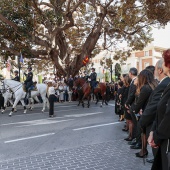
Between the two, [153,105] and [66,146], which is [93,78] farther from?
[153,105]

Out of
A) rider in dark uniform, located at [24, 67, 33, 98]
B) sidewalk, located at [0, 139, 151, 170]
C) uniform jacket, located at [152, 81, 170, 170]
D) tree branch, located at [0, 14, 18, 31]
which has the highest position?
tree branch, located at [0, 14, 18, 31]

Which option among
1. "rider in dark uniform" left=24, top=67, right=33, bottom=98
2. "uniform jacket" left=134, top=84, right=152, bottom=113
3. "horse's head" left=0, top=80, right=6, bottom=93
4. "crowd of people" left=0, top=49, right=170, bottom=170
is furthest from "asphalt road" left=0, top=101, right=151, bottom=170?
"rider in dark uniform" left=24, top=67, right=33, bottom=98

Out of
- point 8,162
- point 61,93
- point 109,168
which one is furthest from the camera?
point 61,93

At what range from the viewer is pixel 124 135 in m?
8.08

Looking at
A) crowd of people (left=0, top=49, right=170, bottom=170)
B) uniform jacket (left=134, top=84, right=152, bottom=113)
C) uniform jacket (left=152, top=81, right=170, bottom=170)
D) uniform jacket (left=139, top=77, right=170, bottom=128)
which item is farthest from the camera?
uniform jacket (left=134, top=84, right=152, bottom=113)

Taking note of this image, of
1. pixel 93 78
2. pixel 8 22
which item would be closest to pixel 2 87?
pixel 8 22

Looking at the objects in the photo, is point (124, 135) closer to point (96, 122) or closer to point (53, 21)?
point (96, 122)

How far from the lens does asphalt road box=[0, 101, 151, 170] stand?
532 cm

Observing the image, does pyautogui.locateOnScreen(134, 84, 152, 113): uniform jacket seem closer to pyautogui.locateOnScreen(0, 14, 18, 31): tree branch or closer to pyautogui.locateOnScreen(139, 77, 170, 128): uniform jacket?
pyautogui.locateOnScreen(139, 77, 170, 128): uniform jacket

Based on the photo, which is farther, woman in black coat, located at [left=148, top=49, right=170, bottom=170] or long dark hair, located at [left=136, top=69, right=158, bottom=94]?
long dark hair, located at [left=136, top=69, right=158, bottom=94]

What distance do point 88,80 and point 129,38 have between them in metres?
9.70

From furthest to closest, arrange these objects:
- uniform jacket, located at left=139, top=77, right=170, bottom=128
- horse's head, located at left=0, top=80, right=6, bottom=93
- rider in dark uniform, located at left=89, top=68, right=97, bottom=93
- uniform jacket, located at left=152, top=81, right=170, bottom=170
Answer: rider in dark uniform, located at left=89, top=68, right=97, bottom=93
horse's head, located at left=0, top=80, right=6, bottom=93
uniform jacket, located at left=139, top=77, right=170, bottom=128
uniform jacket, located at left=152, top=81, right=170, bottom=170

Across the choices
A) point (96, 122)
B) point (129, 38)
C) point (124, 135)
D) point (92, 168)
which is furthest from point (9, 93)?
point (129, 38)

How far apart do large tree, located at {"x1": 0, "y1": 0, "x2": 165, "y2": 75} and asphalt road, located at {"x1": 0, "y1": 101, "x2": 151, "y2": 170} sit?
9288 millimetres
